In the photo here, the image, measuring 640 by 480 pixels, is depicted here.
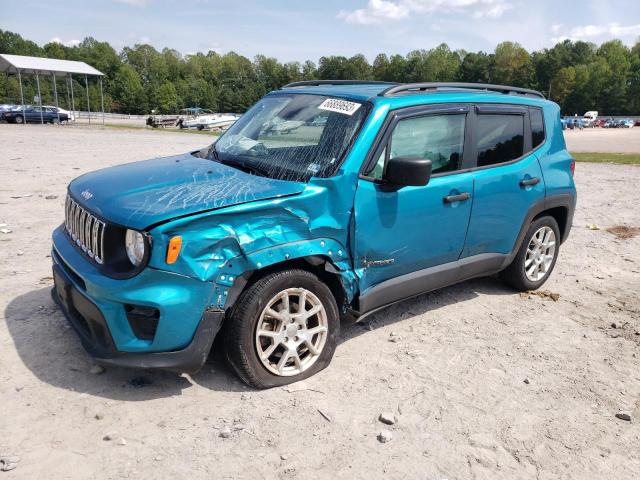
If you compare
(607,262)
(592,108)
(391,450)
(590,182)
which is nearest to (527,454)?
(391,450)

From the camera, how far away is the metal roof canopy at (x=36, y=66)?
2920 cm

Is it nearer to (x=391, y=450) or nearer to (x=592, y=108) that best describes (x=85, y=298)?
(x=391, y=450)

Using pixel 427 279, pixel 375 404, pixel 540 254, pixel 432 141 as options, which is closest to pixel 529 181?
pixel 540 254

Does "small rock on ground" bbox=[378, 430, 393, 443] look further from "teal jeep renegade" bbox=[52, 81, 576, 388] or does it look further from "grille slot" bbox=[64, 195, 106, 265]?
"grille slot" bbox=[64, 195, 106, 265]

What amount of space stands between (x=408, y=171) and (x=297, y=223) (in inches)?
32.5

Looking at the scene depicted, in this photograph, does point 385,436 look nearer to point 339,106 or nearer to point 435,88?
point 339,106

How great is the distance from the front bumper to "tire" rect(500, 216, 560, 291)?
3216 millimetres

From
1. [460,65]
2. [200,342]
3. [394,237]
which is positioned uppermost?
[460,65]

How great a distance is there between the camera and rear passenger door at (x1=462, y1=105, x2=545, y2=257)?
14.6 feet

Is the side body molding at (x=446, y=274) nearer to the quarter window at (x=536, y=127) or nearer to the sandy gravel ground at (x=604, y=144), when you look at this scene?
the quarter window at (x=536, y=127)

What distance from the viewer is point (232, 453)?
2.85 meters

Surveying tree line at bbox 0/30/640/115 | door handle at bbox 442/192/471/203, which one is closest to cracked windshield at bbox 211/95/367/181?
door handle at bbox 442/192/471/203

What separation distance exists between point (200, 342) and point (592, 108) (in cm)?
12122

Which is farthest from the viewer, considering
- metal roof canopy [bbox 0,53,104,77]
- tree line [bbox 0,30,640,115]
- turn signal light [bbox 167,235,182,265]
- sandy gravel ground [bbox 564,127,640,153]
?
tree line [bbox 0,30,640,115]
